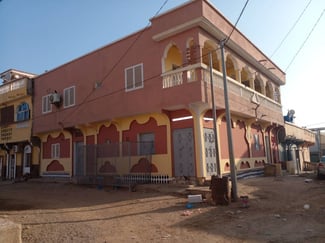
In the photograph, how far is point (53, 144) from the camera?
68.0ft

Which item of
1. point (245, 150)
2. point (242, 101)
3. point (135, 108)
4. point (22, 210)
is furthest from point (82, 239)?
point (245, 150)

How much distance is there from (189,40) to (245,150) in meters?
7.77

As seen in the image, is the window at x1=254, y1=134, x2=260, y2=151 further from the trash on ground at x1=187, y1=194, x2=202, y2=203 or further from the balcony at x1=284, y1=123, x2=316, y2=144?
the trash on ground at x1=187, y1=194, x2=202, y2=203

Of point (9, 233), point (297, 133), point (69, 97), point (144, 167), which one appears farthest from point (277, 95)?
point (9, 233)

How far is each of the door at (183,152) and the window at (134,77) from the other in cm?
325

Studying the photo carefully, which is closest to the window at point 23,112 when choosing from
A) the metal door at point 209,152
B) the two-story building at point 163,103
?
the two-story building at point 163,103

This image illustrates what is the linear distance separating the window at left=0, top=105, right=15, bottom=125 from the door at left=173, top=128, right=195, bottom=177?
1650 centimetres

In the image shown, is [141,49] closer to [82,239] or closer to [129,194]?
[129,194]

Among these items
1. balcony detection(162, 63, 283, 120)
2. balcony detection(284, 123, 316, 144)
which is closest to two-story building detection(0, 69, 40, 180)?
balcony detection(162, 63, 283, 120)

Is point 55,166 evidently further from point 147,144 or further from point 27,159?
point 147,144

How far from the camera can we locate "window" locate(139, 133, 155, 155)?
1435cm

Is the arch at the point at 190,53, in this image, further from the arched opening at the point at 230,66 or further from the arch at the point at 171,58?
Answer: the arched opening at the point at 230,66

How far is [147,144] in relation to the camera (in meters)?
14.5

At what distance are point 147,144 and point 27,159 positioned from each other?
1298 cm
